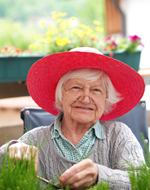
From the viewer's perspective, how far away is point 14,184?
0.79 m

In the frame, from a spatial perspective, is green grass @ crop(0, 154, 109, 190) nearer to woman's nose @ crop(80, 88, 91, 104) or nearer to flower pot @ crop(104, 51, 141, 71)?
woman's nose @ crop(80, 88, 91, 104)

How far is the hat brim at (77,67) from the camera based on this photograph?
1369 millimetres

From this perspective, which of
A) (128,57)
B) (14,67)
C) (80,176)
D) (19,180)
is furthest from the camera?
(128,57)

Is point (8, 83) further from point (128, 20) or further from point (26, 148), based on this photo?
point (128, 20)

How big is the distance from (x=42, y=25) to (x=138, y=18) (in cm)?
516

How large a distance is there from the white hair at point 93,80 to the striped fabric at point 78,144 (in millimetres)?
157

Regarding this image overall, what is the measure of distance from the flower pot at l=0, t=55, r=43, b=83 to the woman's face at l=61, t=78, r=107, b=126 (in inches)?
89.6

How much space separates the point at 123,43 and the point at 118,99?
8.53 ft

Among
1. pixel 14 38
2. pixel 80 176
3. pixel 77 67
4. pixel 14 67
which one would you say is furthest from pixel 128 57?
pixel 14 38

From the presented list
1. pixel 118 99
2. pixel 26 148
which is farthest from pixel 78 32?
pixel 26 148

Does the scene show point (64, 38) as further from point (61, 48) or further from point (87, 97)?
point (87, 97)

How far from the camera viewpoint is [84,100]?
1382 millimetres

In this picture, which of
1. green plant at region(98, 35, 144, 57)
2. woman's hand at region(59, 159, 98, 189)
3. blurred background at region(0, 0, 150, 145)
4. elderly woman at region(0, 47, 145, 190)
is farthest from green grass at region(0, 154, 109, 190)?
green plant at region(98, 35, 144, 57)

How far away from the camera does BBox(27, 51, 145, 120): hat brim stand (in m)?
1.37
